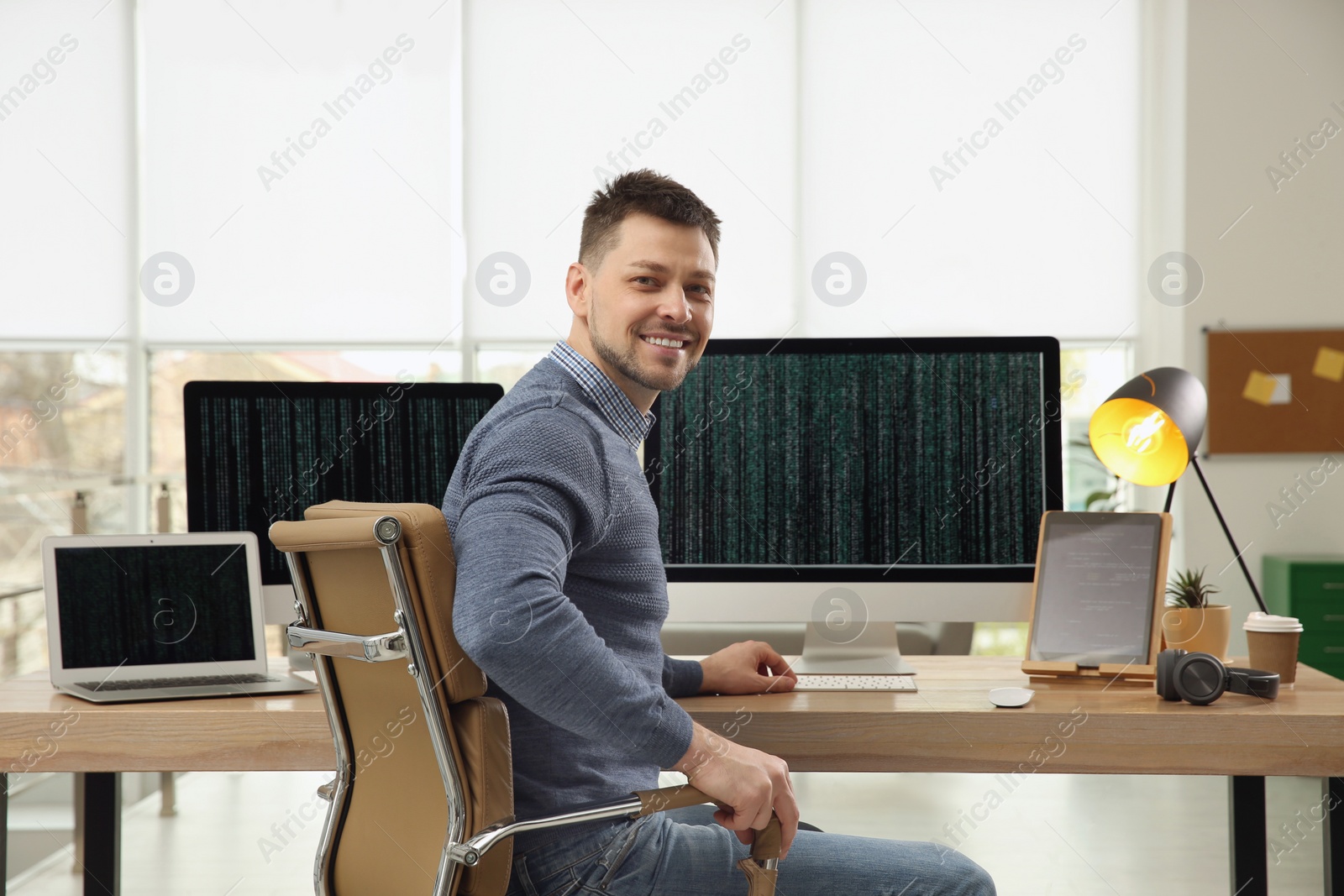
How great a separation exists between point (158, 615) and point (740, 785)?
3.50 feet

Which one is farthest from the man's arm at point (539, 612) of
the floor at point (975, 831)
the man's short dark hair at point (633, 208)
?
the floor at point (975, 831)

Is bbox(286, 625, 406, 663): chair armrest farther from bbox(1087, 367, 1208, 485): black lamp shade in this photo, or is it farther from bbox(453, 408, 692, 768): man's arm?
bbox(1087, 367, 1208, 485): black lamp shade

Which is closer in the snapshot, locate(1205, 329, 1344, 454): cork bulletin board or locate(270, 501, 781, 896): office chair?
locate(270, 501, 781, 896): office chair

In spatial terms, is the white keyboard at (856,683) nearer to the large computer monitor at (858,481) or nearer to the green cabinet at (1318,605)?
the large computer monitor at (858,481)

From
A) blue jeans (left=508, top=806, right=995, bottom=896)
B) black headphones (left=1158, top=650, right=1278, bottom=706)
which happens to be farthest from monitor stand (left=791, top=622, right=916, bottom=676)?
blue jeans (left=508, top=806, right=995, bottom=896)

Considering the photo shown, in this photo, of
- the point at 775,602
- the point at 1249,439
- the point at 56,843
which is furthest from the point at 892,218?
the point at 56,843

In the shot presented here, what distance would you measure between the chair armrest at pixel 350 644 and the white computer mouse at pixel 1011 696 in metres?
0.82

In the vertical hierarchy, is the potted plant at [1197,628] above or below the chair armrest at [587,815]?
above

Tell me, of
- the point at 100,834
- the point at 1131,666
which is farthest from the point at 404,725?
the point at 1131,666

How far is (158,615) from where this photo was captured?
1661 mm

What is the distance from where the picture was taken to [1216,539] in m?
4.50

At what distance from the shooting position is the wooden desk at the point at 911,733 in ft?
4.45

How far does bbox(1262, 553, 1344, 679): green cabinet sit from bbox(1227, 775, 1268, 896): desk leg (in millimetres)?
2805

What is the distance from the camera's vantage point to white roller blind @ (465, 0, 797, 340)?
4.86 m
